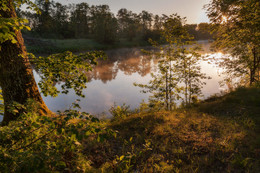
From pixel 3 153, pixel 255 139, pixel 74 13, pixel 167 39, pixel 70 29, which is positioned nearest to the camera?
pixel 3 153

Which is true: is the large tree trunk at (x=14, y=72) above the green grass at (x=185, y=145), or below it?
above

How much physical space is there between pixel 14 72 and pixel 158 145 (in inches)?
184

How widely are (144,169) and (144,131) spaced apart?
1916mm

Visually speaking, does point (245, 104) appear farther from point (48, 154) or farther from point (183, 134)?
point (48, 154)

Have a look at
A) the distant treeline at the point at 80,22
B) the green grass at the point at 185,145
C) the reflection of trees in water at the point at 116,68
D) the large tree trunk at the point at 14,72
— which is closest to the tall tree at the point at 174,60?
the green grass at the point at 185,145

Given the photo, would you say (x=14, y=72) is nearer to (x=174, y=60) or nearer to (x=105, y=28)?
(x=174, y=60)

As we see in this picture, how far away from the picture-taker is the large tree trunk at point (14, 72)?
3.98 metres

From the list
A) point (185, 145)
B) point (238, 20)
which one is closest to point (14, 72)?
point (185, 145)

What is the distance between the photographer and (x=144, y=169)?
303 cm

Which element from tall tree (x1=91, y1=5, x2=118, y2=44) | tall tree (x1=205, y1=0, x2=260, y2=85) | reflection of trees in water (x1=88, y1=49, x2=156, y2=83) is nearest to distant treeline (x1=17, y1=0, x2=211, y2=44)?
tall tree (x1=91, y1=5, x2=118, y2=44)

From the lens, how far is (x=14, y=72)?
13.5 feet

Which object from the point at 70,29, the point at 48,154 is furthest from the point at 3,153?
the point at 70,29

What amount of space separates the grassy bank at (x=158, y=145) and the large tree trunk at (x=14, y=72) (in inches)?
67.9

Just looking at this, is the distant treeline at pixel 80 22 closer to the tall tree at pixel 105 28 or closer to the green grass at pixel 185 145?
the tall tree at pixel 105 28
